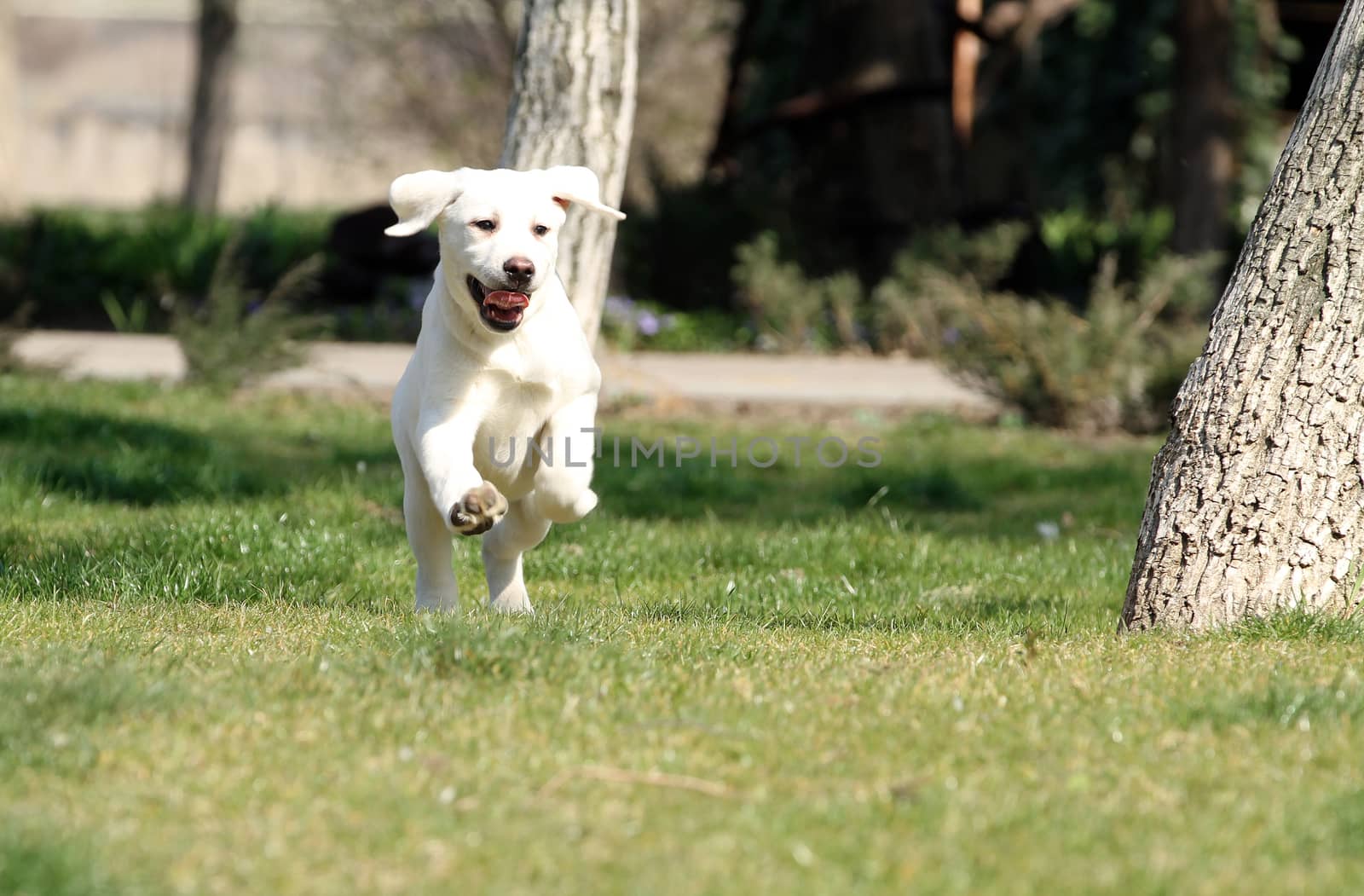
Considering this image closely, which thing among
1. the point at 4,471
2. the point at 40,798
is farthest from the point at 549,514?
the point at 4,471

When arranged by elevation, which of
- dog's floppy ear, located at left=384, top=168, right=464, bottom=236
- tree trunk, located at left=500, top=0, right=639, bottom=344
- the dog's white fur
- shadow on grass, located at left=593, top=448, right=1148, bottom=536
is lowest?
shadow on grass, located at left=593, top=448, right=1148, bottom=536

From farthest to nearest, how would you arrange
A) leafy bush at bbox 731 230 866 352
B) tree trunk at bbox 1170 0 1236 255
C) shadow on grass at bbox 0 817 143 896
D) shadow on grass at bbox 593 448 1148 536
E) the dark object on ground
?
the dark object on ground
leafy bush at bbox 731 230 866 352
tree trunk at bbox 1170 0 1236 255
shadow on grass at bbox 593 448 1148 536
shadow on grass at bbox 0 817 143 896

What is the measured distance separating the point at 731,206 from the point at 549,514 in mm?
11879

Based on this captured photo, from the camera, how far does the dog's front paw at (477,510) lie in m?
4.18

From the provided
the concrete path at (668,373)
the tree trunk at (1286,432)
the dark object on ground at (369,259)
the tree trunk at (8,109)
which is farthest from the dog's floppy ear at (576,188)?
the tree trunk at (8,109)

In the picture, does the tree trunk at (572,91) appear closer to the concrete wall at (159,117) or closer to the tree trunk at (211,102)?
the concrete wall at (159,117)

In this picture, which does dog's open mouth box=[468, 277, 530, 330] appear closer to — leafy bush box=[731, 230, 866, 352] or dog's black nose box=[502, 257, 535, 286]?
dog's black nose box=[502, 257, 535, 286]

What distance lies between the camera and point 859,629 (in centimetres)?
499

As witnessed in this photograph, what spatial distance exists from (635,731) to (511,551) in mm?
1792

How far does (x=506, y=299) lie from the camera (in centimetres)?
452

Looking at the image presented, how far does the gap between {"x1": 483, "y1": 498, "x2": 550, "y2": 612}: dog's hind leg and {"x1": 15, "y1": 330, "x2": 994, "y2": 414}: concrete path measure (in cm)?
516

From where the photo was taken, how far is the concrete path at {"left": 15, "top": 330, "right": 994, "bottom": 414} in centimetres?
1144

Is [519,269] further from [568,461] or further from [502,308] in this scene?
[568,461]

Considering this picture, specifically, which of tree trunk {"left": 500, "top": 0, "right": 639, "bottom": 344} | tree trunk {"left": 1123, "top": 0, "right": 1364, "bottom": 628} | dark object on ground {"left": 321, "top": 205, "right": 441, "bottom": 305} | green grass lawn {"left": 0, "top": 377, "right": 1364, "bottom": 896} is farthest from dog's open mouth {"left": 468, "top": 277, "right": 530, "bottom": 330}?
dark object on ground {"left": 321, "top": 205, "right": 441, "bottom": 305}
